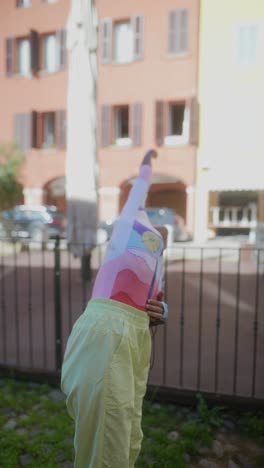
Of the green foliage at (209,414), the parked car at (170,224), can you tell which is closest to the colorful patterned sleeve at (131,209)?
the green foliage at (209,414)

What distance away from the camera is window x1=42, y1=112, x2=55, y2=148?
53.0ft

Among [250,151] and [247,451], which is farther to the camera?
[250,151]

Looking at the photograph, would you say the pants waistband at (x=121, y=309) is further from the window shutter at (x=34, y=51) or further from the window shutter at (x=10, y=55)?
the window shutter at (x=10, y=55)

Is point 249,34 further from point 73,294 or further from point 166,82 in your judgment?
point 73,294

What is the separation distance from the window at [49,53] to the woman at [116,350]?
52.7 ft

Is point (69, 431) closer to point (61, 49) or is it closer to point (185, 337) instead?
point (185, 337)

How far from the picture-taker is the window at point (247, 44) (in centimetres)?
1290

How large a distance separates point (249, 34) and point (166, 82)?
10.6 ft

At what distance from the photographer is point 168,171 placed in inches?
565

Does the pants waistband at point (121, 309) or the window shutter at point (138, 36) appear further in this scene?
the window shutter at point (138, 36)

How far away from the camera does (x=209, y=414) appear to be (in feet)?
8.09

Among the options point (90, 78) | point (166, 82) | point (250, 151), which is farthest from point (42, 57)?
point (90, 78)

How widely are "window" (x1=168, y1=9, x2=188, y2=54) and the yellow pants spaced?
47.3 ft

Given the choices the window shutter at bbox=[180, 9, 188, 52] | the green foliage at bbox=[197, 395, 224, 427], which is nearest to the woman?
the green foliage at bbox=[197, 395, 224, 427]
